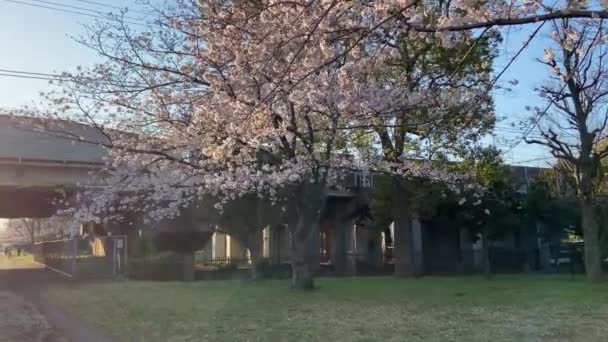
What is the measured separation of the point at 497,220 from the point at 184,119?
1744cm

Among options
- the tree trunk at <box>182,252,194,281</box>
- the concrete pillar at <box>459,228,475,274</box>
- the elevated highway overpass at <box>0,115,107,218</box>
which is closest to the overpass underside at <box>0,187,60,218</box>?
the elevated highway overpass at <box>0,115,107,218</box>

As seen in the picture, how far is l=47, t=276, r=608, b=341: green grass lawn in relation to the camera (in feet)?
32.6

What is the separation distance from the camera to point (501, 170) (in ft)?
79.6

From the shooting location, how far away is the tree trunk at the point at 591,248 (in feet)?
62.6

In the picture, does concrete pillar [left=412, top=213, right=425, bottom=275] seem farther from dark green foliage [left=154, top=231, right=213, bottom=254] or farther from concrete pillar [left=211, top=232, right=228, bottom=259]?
concrete pillar [left=211, top=232, right=228, bottom=259]

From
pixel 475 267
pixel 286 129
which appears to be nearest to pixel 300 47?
pixel 286 129

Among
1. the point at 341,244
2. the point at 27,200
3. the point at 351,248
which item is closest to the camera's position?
the point at 27,200

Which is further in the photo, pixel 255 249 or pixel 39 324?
pixel 255 249

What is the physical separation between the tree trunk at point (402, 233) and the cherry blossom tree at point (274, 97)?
545 centimetres

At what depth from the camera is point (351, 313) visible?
12.5 m

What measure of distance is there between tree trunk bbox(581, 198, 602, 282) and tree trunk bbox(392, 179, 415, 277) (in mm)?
7101

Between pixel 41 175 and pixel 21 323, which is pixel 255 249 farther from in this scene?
pixel 21 323

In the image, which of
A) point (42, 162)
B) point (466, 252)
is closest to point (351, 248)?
point (466, 252)

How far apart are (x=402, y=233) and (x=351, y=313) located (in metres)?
13.3
